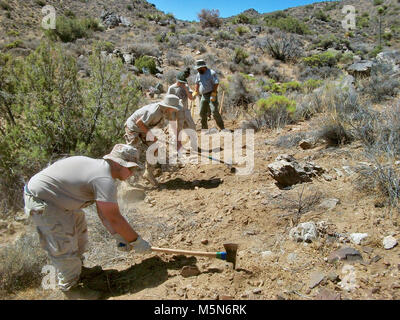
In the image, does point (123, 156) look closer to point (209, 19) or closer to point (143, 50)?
point (143, 50)

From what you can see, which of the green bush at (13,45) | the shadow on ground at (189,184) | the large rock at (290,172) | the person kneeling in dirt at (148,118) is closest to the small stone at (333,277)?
the large rock at (290,172)

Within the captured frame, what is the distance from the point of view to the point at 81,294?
9.13 ft

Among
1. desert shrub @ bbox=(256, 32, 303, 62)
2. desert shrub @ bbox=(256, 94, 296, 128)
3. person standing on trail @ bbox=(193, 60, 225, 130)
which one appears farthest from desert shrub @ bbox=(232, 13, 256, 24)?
person standing on trail @ bbox=(193, 60, 225, 130)

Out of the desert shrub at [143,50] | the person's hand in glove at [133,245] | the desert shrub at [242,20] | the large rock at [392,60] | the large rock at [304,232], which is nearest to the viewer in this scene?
the person's hand in glove at [133,245]

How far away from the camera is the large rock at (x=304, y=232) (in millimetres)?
2982

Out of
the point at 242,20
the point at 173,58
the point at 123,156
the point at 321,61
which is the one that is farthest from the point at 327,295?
the point at 242,20

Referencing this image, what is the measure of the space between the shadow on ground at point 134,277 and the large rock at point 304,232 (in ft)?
3.29

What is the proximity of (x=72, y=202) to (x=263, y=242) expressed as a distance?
6.09ft

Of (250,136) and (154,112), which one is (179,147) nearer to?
(154,112)

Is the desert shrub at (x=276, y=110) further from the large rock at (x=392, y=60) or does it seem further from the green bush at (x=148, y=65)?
the green bush at (x=148, y=65)

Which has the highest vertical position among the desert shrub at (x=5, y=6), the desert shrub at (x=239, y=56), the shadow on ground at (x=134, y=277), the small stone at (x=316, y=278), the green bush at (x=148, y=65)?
the desert shrub at (x=5, y=6)

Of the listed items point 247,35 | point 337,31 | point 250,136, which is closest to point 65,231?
point 250,136

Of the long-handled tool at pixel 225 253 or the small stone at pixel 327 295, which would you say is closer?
the small stone at pixel 327 295

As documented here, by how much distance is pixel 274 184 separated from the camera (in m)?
4.38
